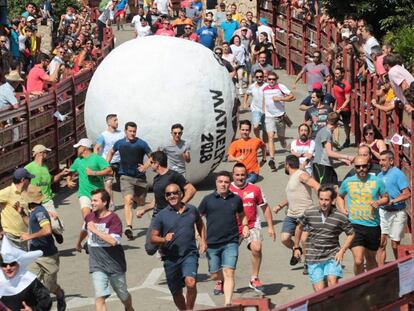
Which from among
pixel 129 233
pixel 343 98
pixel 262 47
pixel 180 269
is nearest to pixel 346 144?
pixel 343 98

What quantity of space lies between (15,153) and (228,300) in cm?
777

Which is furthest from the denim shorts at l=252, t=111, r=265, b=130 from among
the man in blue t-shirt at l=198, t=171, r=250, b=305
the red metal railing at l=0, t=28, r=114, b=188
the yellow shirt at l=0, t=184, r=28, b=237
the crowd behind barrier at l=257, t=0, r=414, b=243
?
the man in blue t-shirt at l=198, t=171, r=250, b=305

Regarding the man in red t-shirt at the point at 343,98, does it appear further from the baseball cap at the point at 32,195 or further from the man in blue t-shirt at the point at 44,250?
the man in blue t-shirt at the point at 44,250

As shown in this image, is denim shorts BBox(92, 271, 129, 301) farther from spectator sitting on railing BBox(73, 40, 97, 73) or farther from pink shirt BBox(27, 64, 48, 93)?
spectator sitting on railing BBox(73, 40, 97, 73)

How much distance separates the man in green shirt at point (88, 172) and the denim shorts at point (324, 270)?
4889 mm

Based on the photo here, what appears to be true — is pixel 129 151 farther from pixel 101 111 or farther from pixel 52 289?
pixel 52 289

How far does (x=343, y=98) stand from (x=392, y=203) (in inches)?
378

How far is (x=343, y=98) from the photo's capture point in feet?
86.6

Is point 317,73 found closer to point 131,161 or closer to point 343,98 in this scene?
point 343,98

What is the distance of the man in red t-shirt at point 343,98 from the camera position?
2617 cm

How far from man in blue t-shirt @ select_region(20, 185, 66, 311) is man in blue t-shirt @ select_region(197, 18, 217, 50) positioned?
57.0 ft

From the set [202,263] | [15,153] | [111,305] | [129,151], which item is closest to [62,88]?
[15,153]

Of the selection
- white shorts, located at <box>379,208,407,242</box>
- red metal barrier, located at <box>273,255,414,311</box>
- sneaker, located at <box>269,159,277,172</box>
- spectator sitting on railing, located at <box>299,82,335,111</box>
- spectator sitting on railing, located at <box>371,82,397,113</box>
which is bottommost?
sneaker, located at <box>269,159,277,172</box>

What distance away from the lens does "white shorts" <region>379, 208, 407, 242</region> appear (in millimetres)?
17469
